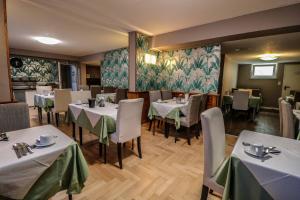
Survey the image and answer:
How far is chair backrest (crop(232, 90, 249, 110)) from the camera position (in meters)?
4.75

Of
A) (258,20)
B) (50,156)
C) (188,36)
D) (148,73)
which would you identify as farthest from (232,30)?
(50,156)

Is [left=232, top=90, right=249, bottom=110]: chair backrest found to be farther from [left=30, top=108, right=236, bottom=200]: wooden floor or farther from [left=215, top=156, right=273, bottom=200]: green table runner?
[left=215, top=156, right=273, bottom=200]: green table runner

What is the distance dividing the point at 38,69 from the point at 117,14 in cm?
593

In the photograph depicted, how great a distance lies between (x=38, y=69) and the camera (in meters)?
6.93

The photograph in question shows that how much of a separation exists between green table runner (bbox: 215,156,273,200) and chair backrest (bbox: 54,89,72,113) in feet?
12.4

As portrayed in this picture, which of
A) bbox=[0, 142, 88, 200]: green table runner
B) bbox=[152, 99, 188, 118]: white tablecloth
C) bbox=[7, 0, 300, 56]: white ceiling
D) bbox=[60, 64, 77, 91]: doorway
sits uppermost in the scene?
bbox=[7, 0, 300, 56]: white ceiling

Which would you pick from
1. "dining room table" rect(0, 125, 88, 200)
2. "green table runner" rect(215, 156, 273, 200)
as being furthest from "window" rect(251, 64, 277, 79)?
"dining room table" rect(0, 125, 88, 200)

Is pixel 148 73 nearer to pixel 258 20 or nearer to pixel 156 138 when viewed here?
pixel 156 138

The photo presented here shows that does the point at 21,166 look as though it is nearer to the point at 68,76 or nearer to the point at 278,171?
the point at 278,171

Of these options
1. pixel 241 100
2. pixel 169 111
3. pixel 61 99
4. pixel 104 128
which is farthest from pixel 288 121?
pixel 61 99

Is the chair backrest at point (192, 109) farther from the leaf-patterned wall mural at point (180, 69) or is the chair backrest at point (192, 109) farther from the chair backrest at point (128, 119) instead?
the leaf-patterned wall mural at point (180, 69)

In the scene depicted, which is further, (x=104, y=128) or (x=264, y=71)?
(x=264, y=71)

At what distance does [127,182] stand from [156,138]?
4.70 feet

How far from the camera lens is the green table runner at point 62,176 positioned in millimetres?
1029
